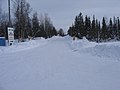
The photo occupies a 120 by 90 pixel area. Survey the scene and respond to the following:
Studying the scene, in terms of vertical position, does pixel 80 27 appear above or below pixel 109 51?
above

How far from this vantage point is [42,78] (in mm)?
8898

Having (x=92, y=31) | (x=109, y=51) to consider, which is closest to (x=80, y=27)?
(x=92, y=31)

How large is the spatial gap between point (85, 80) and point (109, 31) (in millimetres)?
84648

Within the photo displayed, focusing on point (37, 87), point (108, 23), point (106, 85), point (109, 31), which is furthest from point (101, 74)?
point (108, 23)

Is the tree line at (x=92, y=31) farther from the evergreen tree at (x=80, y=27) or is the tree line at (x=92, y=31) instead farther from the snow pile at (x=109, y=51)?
the snow pile at (x=109, y=51)

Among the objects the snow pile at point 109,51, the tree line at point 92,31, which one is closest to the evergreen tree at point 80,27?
the tree line at point 92,31

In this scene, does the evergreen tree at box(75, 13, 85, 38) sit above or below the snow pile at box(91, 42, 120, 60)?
above

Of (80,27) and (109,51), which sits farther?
(80,27)

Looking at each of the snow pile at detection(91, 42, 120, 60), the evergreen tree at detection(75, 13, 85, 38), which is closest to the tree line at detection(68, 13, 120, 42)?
the evergreen tree at detection(75, 13, 85, 38)

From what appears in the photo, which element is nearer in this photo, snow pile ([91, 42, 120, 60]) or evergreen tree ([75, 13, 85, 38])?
snow pile ([91, 42, 120, 60])

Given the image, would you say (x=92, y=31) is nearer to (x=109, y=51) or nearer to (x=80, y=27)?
(x=80, y=27)

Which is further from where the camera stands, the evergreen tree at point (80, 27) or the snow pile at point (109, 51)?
the evergreen tree at point (80, 27)

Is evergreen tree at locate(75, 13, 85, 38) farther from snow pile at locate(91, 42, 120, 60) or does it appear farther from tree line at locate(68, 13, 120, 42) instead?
snow pile at locate(91, 42, 120, 60)

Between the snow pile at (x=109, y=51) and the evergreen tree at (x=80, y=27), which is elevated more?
the evergreen tree at (x=80, y=27)
